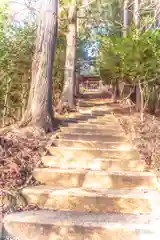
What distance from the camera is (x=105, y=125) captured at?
22.3ft

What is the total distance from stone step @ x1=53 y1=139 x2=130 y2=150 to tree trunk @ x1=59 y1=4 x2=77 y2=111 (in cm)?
484

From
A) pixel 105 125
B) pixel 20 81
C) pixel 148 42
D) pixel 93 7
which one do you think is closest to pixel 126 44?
pixel 148 42

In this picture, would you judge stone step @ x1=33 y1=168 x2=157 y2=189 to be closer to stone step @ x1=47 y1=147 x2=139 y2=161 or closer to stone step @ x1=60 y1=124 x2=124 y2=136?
stone step @ x1=47 y1=147 x2=139 y2=161

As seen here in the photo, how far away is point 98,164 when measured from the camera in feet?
14.2

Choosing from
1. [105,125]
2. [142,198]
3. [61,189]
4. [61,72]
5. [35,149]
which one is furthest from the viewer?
[61,72]

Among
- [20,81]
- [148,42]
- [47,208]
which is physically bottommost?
[47,208]

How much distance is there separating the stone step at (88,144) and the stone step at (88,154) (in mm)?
264

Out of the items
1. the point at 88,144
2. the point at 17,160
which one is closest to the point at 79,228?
the point at 17,160

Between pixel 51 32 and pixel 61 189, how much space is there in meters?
3.34

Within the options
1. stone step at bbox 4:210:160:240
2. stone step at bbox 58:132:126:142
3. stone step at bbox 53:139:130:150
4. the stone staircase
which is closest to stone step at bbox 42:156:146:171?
the stone staircase

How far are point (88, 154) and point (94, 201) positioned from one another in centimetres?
132

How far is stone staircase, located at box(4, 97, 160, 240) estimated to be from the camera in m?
2.84

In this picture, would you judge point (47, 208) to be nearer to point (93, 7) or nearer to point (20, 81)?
point (20, 81)

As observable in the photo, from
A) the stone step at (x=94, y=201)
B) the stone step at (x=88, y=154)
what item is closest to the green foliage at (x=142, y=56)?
the stone step at (x=88, y=154)
